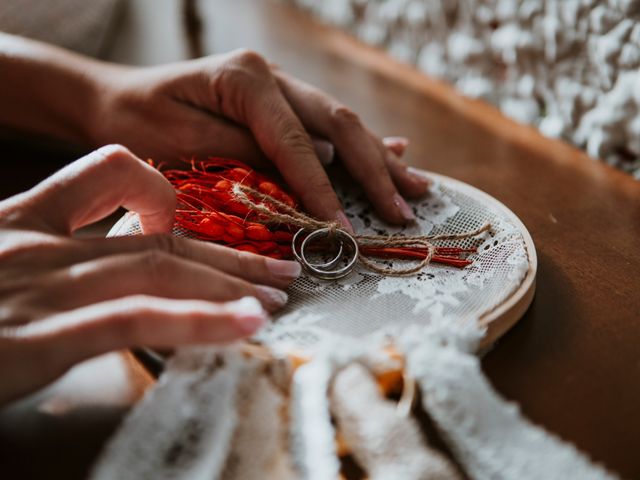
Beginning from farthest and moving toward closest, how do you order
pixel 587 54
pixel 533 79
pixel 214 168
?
pixel 533 79
pixel 587 54
pixel 214 168

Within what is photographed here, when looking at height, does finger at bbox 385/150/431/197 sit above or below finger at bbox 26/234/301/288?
above

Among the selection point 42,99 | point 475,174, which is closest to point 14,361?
point 42,99

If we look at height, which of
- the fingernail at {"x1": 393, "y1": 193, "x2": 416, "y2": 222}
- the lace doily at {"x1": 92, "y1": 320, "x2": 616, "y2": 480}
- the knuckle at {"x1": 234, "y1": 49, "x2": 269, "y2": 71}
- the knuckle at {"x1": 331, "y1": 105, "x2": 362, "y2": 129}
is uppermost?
the knuckle at {"x1": 234, "y1": 49, "x2": 269, "y2": 71}

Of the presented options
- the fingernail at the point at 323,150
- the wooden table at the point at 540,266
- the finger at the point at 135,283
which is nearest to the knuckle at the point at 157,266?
the finger at the point at 135,283

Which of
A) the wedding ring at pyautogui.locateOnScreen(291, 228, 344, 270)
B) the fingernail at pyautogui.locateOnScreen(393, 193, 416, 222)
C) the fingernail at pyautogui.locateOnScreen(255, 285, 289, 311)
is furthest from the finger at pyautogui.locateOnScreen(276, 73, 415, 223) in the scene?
the fingernail at pyautogui.locateOnScreen(255, 285, 289, 311)

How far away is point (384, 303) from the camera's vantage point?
27.3 inches

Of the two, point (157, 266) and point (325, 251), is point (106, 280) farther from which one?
point (325, 251)

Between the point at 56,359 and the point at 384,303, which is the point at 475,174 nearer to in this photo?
the point at 384,303

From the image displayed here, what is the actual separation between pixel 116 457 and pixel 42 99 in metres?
0.69

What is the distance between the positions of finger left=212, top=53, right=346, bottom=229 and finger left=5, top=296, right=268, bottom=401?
0.27m

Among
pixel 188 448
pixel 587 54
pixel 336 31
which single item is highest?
pixel 587 54

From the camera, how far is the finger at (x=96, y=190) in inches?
25.4

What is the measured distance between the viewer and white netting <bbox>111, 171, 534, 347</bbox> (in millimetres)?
658

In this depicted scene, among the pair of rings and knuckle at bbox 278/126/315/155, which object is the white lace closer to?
the pair of rings
